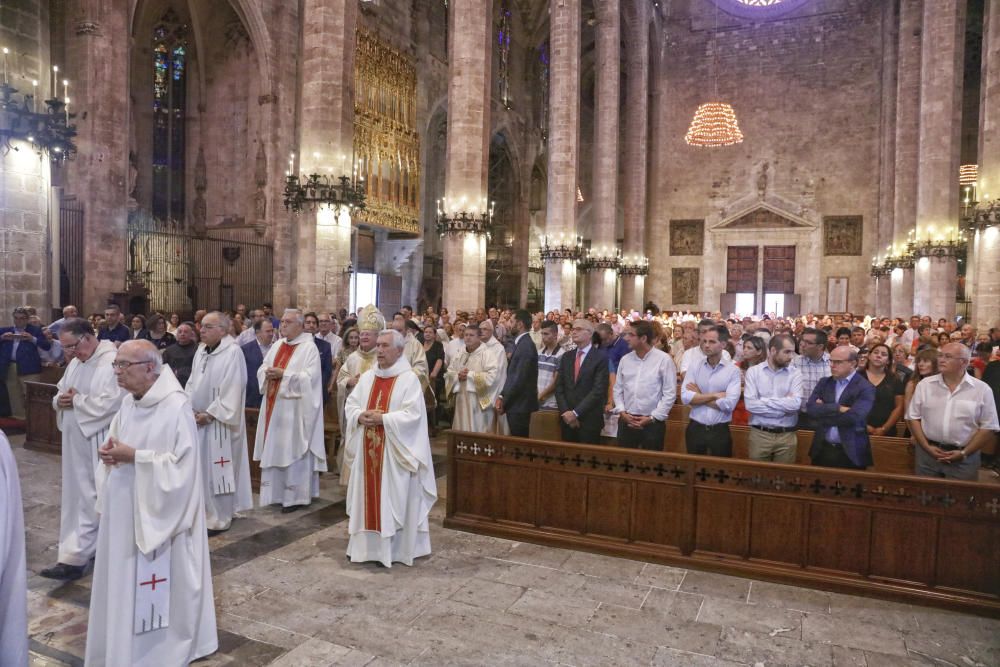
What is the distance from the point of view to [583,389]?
683cm

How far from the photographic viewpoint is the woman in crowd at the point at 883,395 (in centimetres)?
711

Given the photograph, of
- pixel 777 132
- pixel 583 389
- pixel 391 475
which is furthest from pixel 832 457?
pixel 777 132

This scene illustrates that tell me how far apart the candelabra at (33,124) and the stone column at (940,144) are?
67.8 ft

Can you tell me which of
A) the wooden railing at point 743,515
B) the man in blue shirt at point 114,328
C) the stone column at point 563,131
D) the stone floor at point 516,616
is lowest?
the stone floor at point 516,616

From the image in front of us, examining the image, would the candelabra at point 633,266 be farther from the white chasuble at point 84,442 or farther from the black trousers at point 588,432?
the white chasuble at point 84,442

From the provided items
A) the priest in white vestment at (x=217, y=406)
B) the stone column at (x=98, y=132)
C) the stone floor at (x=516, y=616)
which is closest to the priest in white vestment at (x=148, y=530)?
the stone floor at (x=516, y=616)

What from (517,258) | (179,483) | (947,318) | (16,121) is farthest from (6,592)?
(517,258)

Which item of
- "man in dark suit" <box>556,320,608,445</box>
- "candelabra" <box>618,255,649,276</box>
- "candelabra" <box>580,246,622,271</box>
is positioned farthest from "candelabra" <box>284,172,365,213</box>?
"candelabra" <box>618,255,649,276</box>

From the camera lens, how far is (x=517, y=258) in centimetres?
3191

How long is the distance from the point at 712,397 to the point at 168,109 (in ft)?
69.8

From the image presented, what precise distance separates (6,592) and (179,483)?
1139mm

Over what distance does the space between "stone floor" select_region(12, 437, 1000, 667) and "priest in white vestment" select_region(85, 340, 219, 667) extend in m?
0.48

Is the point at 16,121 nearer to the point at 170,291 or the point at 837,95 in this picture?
the point at 170,291

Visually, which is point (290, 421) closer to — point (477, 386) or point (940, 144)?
point (477, 386)
